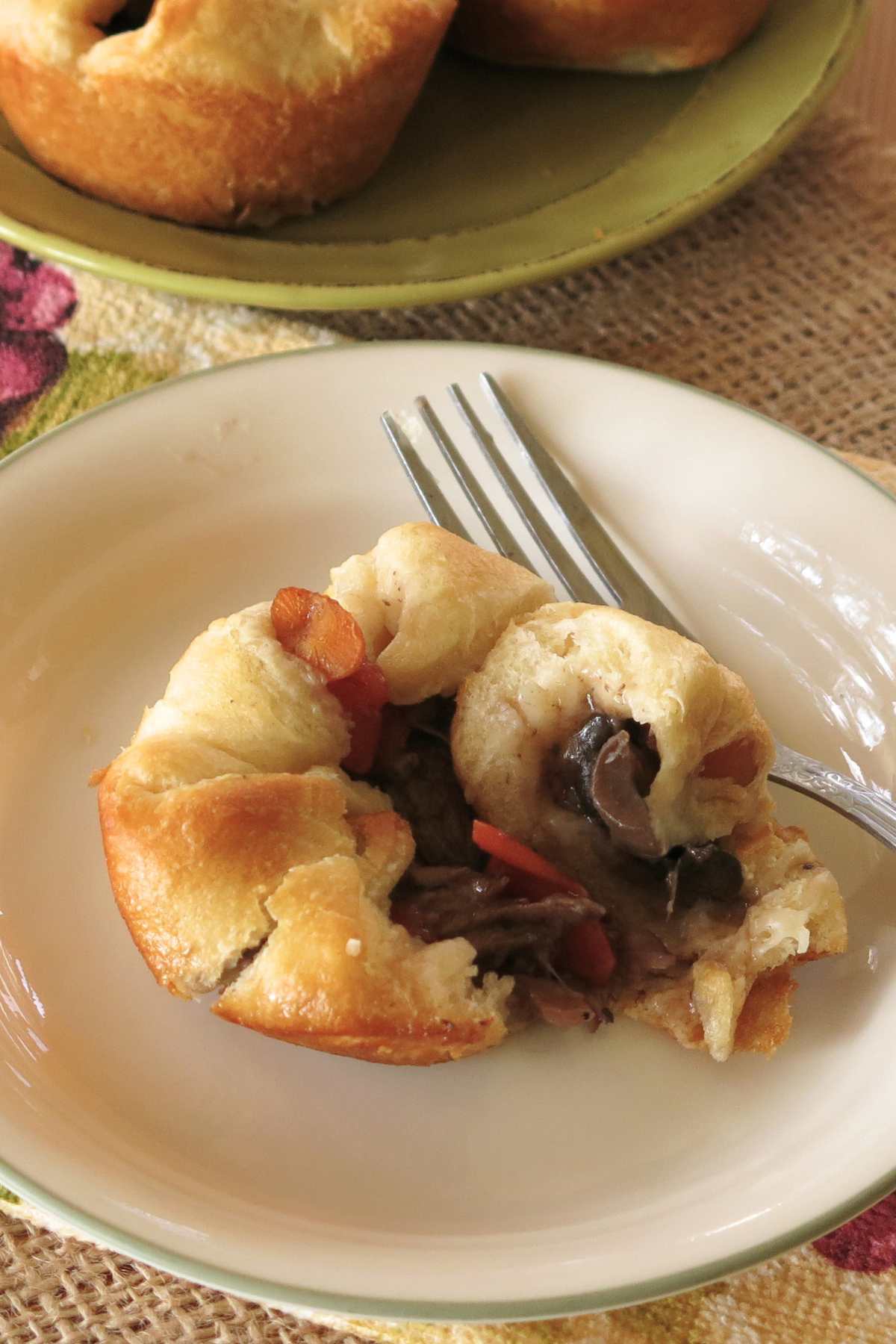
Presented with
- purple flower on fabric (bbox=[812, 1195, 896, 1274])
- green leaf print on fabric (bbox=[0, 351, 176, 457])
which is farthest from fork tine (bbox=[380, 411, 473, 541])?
purple flower on fabric (bbox=[812, 1195, 896, 1274])

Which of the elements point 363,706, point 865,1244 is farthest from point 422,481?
point 865,1244

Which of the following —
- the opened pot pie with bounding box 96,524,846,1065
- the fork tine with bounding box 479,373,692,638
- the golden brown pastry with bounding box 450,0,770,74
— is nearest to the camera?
the opened pot pie with bounding box 96,524,846,1065

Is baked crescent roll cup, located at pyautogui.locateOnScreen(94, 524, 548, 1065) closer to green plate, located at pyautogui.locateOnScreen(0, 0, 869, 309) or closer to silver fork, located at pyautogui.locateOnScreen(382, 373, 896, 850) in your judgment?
silver fork, located at pyautogui.locateOnScreen(382, 373, 896, 850)

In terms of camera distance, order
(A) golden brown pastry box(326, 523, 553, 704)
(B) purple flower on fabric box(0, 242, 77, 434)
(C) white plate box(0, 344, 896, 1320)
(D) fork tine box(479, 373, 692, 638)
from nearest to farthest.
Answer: (C) white plate box(0, 344, 896, 1320), (A) golden brown pastry box(326, 523, 553, 704), (D) fork tine box(479, 373, 692, 638), (B) purple flower on fabric box(0, 242, 77, 434)

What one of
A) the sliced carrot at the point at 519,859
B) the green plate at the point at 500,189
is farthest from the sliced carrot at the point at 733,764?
the green plate at the point at 500,189

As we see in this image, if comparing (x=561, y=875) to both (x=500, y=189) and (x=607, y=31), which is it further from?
(x=607, y=31)

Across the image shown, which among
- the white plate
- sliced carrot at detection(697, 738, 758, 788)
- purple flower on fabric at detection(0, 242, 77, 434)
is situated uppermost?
sliced carrot at detection(697, 738, 758, 788)
